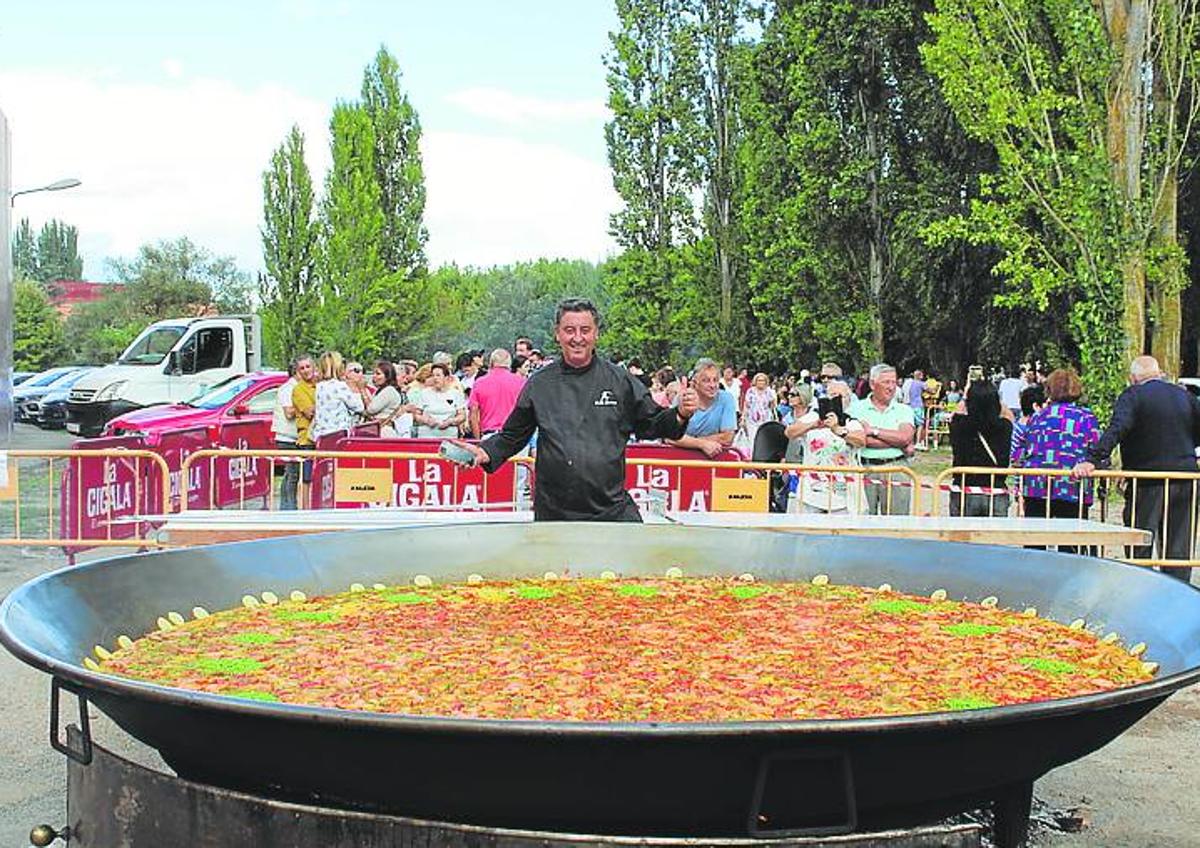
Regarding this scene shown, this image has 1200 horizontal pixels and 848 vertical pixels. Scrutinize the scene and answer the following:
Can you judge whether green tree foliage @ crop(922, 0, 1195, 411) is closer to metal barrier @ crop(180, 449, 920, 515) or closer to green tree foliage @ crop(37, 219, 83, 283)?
metal barrier @ crop(180, 449, 920, 515)

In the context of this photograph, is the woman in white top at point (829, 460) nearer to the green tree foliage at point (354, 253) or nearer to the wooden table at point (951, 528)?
the wooden table at point (951, 528)

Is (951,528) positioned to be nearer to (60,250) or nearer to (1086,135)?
(1086,135)

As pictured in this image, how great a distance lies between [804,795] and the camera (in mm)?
2473

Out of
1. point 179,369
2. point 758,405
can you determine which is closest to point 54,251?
point 179,369

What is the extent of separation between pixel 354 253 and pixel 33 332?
21.8 m

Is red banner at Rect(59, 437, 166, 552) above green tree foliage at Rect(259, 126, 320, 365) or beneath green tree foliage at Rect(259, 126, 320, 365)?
beneath

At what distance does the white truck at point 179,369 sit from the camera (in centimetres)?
2833

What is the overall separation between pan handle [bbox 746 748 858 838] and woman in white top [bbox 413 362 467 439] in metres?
13.5

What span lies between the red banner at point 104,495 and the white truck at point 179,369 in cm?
1575

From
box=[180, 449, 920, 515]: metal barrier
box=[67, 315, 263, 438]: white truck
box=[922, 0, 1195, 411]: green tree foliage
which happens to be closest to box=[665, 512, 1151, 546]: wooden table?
box=[180, 449, 920, 515]: metal barrier

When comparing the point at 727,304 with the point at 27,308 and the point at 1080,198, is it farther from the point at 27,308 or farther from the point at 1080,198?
the point at 27,308

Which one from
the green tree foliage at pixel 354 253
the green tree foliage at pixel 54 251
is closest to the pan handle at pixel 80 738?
the green tree foliage at pixel 354 253

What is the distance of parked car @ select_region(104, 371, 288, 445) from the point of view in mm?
18598

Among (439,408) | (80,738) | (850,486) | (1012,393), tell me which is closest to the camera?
(80,738)
